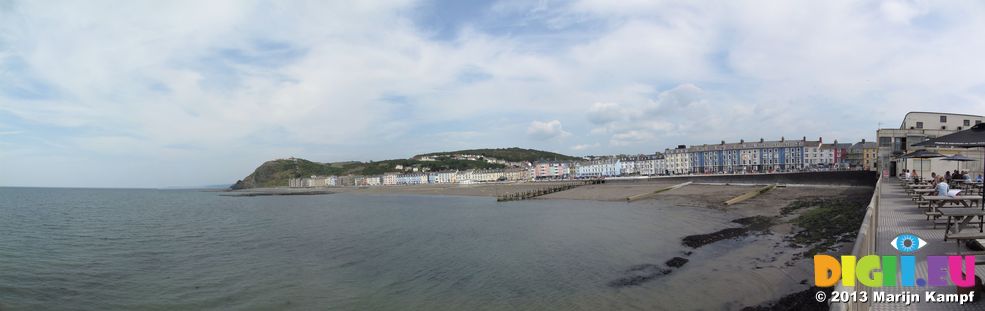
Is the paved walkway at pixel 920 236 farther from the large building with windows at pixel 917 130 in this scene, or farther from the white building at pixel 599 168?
the white building at pixel 599 168

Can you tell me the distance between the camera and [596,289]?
454 inches

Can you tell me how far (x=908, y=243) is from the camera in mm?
7848

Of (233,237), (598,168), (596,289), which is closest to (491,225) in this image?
(233,237)

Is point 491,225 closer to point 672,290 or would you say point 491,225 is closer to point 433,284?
point 433,284

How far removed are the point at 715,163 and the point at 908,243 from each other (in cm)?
10822

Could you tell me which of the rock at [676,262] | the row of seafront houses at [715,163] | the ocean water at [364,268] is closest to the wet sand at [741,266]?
the rock at [676,262]

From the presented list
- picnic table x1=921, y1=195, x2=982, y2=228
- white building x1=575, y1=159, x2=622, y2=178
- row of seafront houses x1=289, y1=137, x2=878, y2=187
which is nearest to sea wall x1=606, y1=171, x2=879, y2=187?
picnic table x1=921, y1=195, x2=982, y2=228

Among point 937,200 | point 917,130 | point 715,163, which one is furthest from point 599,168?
point 937,200

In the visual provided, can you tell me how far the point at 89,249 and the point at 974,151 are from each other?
178ft

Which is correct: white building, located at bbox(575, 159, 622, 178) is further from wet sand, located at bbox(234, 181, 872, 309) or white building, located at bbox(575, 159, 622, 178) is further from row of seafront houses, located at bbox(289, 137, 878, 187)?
wet sand, located at bbox(234, 181, 872, 309)

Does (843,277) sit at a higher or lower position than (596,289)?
higher

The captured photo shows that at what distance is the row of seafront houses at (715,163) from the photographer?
9512 cm

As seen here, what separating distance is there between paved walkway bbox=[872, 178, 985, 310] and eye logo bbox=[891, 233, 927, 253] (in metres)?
0.08

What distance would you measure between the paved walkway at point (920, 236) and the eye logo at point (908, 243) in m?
0.08
